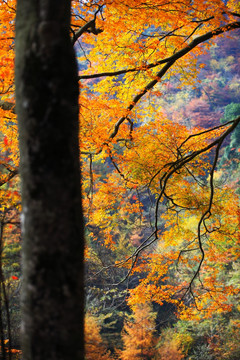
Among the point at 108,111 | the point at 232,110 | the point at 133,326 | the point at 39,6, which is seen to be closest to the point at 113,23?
the point at 108,111

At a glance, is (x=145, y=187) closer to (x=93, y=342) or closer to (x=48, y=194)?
(x=48, y=194)

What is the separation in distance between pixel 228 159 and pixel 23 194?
18488 millimetres

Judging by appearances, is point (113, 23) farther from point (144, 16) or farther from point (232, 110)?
point (232, 110)

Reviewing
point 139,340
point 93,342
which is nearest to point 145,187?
point 93,342

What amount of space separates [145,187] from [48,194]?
384 cm

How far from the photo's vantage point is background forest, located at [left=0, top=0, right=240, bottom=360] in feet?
12.8

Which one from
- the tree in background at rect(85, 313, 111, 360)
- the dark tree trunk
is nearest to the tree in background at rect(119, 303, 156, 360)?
the tree in background at rect(85, 313, 111, 360)

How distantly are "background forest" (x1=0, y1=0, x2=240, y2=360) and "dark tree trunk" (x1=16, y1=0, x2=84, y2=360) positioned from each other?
0.68m

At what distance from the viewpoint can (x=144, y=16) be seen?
13.3 ft

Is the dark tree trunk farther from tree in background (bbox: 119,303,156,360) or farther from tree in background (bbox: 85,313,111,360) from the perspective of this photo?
tree in background (bbox: 119,303,156,360)

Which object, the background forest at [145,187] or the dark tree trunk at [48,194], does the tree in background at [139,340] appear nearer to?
the background forest at [145,187]

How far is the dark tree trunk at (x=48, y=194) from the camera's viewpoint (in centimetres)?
103

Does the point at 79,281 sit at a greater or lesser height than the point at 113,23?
lesser

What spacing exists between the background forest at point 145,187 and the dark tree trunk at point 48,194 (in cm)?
68
